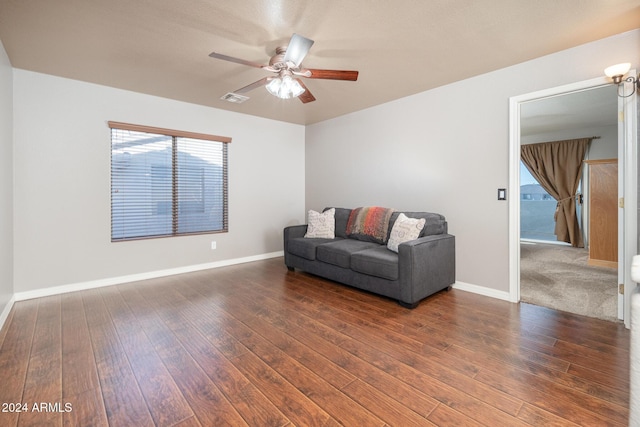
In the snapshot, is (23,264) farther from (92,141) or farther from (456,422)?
(456,422)

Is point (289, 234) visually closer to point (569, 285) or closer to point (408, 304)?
point (408, 304)

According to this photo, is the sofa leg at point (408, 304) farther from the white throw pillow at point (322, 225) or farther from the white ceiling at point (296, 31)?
the white ceiling at point (296, 31)

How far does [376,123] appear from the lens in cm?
434

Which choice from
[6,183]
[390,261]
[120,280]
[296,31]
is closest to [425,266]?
[390,261]

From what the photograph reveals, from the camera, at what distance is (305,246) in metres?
3.95

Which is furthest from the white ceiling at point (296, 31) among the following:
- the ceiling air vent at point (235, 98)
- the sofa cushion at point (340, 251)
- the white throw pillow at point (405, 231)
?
the sofa cushion at point (340, 251)

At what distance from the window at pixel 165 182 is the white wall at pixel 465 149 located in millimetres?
2309

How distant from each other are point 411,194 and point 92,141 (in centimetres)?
404

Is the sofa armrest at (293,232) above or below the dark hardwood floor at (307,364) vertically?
above

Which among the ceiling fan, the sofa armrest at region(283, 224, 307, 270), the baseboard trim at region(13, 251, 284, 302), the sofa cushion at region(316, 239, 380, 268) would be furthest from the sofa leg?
the baseboard trim at region(13, 251, 284, 302)

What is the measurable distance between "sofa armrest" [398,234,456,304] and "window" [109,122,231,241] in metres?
3.01

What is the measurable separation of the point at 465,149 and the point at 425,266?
1493mm

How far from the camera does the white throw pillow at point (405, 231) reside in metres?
3.22

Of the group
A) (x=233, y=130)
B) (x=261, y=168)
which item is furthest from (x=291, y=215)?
(x=233, y=130)
